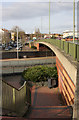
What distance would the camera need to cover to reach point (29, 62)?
Result: 85.6 feet

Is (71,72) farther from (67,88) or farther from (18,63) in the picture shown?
(18,63)

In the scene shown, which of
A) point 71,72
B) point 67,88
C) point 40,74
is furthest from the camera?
point 40,74

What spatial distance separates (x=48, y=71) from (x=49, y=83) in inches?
75.2

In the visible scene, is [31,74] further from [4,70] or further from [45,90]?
[4,70]

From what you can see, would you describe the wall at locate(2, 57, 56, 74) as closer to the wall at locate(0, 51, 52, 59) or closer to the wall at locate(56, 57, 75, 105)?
the wall at locate(0, 51, 52, 59)

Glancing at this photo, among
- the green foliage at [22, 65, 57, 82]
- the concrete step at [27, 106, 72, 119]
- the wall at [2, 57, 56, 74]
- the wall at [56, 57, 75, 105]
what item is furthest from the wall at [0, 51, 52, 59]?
the concrete step at [27, 106, 72, 119]

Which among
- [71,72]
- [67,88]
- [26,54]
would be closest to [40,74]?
[67,88]

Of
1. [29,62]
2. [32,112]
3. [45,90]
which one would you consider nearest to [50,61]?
[29,62]

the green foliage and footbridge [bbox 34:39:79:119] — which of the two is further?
the green foliage

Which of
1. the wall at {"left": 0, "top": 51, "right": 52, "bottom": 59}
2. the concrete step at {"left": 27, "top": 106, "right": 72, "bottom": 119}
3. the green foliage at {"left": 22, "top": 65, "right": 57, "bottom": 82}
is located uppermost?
the wall at {"left": 0, "top": 51, "right": 52, "bottom": 59}

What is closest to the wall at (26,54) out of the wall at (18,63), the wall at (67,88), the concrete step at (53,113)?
the wall at (18,63)

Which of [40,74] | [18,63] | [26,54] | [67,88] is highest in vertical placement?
[26,54]

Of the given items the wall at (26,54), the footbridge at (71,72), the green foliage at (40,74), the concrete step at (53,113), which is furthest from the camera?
the wall at (26,54)

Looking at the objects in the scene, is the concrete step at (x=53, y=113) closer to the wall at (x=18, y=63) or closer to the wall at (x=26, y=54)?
the wall at (x=18, y=63)
